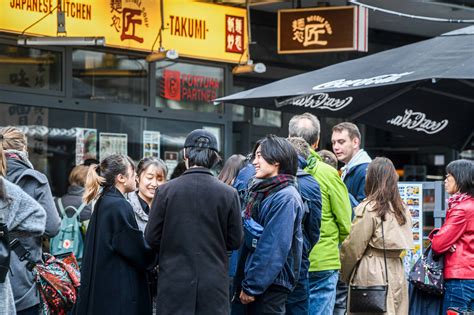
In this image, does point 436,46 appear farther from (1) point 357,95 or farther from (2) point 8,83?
(2) point 8,83

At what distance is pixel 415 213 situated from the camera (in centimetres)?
979

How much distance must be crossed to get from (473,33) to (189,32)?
4.36m

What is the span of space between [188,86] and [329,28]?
2.16 meters

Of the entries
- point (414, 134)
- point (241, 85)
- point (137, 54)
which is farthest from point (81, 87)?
point (414, 134)

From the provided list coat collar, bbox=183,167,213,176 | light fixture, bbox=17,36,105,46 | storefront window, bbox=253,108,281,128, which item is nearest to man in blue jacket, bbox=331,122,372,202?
coat collar, bbox=183,167,213,176

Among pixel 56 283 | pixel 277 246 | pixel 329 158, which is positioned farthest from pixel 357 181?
pixel 56 283

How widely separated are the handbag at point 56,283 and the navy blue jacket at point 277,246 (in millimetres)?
1486

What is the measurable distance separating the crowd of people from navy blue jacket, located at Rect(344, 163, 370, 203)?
72cm

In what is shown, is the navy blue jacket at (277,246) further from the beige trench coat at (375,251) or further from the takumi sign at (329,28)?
the takumi sign at (329,28)

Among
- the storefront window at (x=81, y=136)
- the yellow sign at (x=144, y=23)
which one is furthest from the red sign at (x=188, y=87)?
the yellow sign at (x=144, y=23)

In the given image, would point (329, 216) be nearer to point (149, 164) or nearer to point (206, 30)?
point (149, 164)

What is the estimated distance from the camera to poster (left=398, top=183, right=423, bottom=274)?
31.6ft

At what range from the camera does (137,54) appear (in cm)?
1260

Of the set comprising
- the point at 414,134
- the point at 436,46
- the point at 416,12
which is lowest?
the point at 414,134
